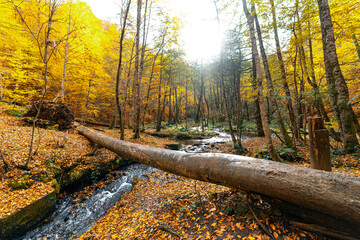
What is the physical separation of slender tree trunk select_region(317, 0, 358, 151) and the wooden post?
11.3 ft

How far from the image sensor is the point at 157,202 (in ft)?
12.9

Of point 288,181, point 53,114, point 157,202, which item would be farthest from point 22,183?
point 288,181

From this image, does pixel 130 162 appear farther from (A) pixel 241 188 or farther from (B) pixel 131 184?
(A) pixel 241 188

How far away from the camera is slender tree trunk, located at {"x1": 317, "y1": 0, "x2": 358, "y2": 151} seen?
4332 millimetres

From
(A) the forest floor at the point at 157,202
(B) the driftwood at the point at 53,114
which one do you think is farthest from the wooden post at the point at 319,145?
(B) the driftwood at the point at 53,114

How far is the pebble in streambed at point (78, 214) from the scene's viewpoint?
11.0ft

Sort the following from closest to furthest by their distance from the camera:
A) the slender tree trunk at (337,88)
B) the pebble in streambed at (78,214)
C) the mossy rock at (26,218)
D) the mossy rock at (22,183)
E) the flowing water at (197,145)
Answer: the mossy rock at (26,218) < the pebble in streambed at (78,214) < the mossy rock at (22,183) < the slender tree trunk at (337,88) < the flowing water at (197,145)

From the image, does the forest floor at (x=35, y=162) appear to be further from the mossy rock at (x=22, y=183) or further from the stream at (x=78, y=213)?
the stream at (x=78, y=213)

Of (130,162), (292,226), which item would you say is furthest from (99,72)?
(292,226)

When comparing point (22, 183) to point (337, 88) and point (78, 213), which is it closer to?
point (78, 213)

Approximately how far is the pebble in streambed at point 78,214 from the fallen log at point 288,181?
2.97 meters

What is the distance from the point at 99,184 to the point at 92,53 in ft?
35.6

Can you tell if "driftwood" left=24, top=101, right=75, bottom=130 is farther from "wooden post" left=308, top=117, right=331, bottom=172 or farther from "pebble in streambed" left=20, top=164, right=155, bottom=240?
"wooden post" left=308, top=117, right=331, bottom=172

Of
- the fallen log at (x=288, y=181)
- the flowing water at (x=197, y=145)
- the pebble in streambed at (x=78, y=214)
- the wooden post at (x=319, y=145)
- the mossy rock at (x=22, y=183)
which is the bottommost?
the pebble in streambed at (x=78, y=214)
